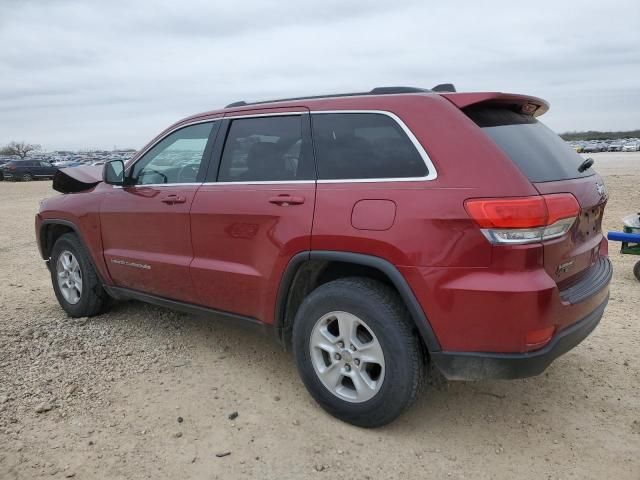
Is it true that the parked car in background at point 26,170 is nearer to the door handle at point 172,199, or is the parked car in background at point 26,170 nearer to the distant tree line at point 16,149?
the door handle at point 172,199

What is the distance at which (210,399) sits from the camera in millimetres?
3422

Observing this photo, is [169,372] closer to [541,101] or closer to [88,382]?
[88,382]

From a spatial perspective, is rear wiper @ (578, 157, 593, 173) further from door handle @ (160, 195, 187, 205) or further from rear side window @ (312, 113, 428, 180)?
door handle @ (160, 195, 187, 205)

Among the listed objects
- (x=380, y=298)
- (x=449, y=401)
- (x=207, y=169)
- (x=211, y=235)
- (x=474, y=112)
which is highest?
(x=474, y=112)

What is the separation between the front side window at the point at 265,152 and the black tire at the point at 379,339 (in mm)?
712

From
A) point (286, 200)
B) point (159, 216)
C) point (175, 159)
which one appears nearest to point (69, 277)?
point (159, 216)

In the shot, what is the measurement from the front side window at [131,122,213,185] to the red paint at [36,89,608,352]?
0.21 meters

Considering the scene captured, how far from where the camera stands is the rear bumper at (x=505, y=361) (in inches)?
102

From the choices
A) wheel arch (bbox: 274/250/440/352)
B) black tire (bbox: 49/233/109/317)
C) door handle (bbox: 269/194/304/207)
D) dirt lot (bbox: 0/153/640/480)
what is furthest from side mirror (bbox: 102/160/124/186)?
wheel arch (bbox: 274/250/440/352)

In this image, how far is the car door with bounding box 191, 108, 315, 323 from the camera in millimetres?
3170

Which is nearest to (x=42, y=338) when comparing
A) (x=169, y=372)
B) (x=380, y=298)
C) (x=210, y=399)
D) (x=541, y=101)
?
(x=169, y=372)

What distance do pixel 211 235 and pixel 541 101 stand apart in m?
2.20

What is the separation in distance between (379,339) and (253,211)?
43.0 inches

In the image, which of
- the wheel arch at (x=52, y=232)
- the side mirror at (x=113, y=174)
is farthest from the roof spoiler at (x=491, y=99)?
the wheel arch at (x=52, y=232)
